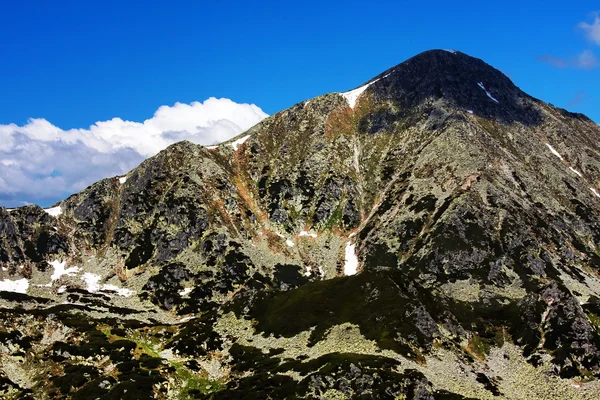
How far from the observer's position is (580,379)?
339 ft

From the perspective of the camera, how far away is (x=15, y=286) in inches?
7279

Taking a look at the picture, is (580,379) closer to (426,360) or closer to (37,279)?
(426,360)

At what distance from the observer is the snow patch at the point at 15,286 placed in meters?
181

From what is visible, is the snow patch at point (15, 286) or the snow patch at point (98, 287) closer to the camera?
the snow patch at point (15, 286)

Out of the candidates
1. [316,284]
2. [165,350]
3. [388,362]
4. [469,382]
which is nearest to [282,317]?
[316,284]

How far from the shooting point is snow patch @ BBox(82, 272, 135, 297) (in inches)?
7254

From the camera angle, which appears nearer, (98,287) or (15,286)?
(15,286)

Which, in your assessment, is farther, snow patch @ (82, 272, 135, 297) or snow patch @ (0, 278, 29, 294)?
snow patch @ (82, 272, 135, 297)

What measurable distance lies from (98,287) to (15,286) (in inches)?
1148

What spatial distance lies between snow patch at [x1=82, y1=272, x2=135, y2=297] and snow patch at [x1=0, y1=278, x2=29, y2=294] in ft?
65.6

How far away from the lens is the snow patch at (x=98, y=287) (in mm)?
184250

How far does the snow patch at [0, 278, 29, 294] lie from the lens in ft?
594

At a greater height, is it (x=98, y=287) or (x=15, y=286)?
(x=15, y=286)

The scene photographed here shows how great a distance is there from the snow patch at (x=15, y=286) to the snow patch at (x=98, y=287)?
1999 centimetres
